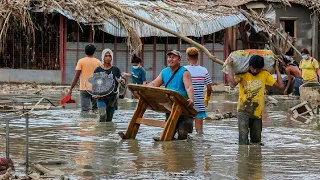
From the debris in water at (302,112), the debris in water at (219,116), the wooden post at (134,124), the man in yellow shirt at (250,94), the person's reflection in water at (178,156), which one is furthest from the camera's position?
the debris in water at (302,112)

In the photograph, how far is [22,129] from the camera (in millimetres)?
13875

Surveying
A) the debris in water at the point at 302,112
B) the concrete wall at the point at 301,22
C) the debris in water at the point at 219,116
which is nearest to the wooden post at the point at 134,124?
the debris in water at the point at 219,116

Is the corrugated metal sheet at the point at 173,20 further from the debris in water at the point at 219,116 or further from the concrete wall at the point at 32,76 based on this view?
the debris in water at the point at 219,116

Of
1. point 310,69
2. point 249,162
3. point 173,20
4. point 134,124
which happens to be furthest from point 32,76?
point 249,162

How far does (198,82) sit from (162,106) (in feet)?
3.22

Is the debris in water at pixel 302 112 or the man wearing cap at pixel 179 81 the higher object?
the man wearing cap at pixel 179 81

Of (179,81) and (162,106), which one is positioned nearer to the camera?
(179,81)

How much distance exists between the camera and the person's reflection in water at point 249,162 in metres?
9.15

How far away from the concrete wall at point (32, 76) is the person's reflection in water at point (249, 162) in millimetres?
18477

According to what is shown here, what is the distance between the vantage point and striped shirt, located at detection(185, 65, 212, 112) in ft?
41.7

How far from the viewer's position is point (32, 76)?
29359mm

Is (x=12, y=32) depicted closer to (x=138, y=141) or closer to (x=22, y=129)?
(x=22, y=129)

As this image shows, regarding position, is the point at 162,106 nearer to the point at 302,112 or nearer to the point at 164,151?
the point at 164,151

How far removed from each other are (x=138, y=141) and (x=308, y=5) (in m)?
22.6
